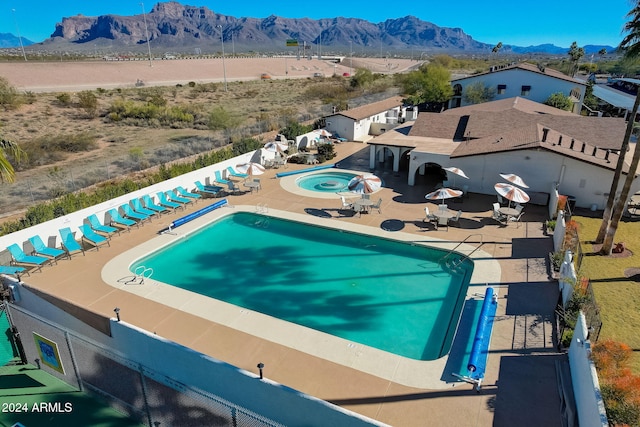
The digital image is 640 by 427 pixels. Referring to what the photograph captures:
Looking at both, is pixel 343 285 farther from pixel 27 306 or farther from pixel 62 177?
pixel 62 177

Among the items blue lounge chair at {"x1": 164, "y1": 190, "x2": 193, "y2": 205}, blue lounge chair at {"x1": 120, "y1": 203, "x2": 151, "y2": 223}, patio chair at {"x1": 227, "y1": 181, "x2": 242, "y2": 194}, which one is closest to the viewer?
blue lounge chair at {"x1": 120, "y1": 203, "x2": 151, "y2": 223}

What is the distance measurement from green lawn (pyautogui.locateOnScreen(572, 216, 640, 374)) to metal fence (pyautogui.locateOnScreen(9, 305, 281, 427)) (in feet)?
36.4

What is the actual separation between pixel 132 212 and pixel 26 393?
1109cm

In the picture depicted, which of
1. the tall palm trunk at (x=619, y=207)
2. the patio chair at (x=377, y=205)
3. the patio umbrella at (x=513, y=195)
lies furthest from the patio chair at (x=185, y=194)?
the tall palm trunk at (x=619, y=207)

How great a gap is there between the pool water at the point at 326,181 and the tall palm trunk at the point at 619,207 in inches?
542

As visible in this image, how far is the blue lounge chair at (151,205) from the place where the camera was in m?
21.0

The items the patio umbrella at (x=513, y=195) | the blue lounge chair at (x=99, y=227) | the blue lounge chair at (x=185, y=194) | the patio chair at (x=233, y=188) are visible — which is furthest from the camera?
the patio chair at (x=233, y=188)

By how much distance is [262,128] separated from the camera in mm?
39094

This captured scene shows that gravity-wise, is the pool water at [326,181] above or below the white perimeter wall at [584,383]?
below

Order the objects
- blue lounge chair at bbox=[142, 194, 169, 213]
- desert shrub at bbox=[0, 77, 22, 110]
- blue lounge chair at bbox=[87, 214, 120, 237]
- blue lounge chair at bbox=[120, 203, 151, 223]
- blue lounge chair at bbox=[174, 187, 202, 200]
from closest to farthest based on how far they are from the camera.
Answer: blue lounge chair at bbox=[87, 214, 120, 237] → blue lounge chair at bbox=[120, 203, 151, 223] → blue lounge chair at bbox=[142, 194, 169, 213] → blue lounge chair at bbox=[174, 187, 202, 200] → desert shrub at bbox=[0, 77, 22, 110]

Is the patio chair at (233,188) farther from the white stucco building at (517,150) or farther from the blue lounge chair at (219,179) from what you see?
the white stucco building at (517,150)

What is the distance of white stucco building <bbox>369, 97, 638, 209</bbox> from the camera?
21.1 metres

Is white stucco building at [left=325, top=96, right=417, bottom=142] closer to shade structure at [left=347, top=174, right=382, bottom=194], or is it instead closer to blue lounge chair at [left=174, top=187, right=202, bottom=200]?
shade structure at [left=347, top=174, right=382, bottom=194]

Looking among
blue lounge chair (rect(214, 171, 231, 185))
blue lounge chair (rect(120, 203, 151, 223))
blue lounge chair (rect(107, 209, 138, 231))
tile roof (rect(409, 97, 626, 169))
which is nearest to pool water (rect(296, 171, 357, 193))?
blue lounge chair (rect(214, 171, 231, 185))
